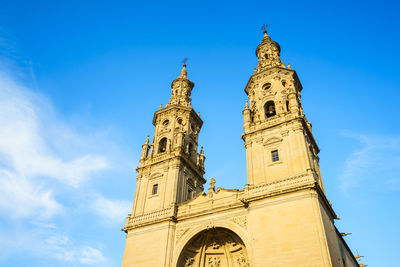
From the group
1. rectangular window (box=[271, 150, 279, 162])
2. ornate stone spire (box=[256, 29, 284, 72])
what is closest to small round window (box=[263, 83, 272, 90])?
ornate stone spire (box=[256, 29, 284, 72])

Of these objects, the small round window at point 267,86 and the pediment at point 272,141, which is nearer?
the pediment at point 272,141

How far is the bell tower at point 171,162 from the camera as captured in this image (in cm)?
2917

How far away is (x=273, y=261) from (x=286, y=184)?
5481 millimetres

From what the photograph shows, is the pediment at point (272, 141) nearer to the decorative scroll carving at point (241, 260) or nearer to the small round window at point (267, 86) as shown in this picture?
the small round window at point (267, 86)

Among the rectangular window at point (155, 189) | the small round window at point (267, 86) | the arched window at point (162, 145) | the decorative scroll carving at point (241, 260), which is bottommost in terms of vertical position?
the decorative scroll carving at point (241, 260)

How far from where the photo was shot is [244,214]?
23844 mm

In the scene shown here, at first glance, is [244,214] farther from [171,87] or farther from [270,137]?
[171,87]

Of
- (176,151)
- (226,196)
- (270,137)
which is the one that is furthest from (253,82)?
(226,196)

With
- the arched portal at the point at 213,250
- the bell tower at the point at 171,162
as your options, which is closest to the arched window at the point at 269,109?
the bell tower at the point at 171,162

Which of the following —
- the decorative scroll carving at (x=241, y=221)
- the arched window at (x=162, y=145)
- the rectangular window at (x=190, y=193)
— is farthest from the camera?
the arched window at (x=162, y=145)

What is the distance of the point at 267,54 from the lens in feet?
121

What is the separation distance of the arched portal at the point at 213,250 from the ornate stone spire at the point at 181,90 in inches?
705

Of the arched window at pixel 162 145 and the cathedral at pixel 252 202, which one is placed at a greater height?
the arched window at pixel 162 145

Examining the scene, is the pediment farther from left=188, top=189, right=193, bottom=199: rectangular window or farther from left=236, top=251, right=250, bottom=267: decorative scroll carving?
left=188, top=189, right=193, bottom=199: rectangular window
